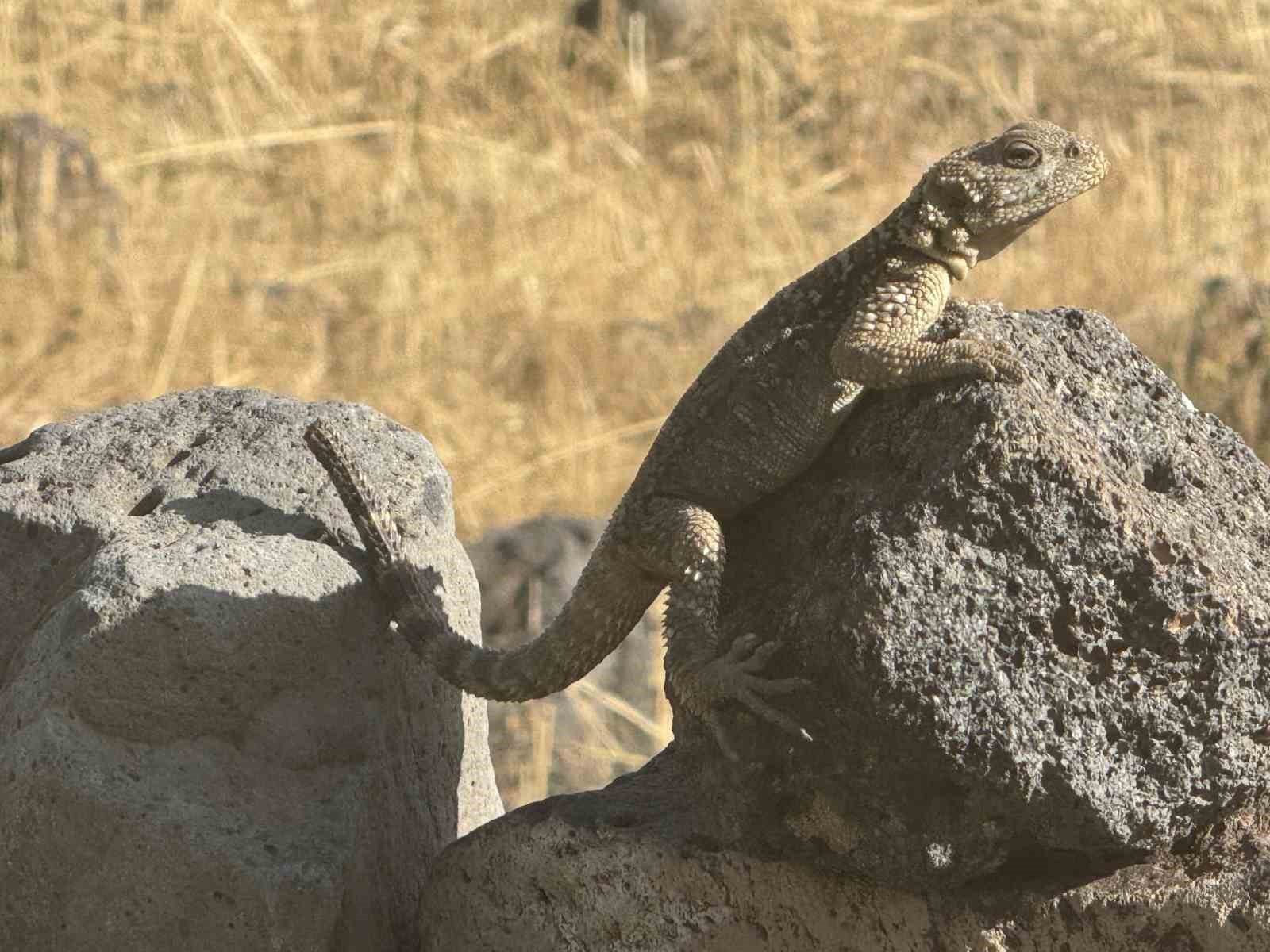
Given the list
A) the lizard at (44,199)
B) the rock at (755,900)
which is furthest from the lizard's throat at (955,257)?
the lizard at (44,199)

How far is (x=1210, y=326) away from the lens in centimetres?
1092

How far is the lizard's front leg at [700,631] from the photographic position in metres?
4.05

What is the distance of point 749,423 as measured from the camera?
468 centimetres

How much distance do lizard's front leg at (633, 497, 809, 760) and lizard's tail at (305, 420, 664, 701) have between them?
0.15m

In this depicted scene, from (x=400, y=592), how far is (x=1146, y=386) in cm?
184

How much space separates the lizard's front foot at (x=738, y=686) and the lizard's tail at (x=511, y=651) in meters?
0.58

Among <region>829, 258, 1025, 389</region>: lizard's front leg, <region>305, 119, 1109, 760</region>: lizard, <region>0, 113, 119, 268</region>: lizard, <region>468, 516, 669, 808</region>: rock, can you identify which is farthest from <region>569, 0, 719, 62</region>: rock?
<region>829, 258, 1025, 389</region>: lizard's front leg

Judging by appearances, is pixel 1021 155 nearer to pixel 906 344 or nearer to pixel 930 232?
pixel 930 232

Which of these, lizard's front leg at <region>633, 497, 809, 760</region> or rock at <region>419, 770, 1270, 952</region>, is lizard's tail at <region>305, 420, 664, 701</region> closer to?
lizard's front leg at <region>633, 497, 809, 760</region>

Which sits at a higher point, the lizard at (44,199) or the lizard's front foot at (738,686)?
the lizard's front foot at (738,686)

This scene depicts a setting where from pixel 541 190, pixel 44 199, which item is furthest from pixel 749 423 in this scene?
pixel 541 190

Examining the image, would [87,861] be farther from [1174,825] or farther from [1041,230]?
[1041,230]

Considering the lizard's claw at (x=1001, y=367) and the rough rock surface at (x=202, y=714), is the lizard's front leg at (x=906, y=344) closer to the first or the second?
the lizard's claw at (x=1001, y=367)

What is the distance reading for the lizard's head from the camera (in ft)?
15.8
